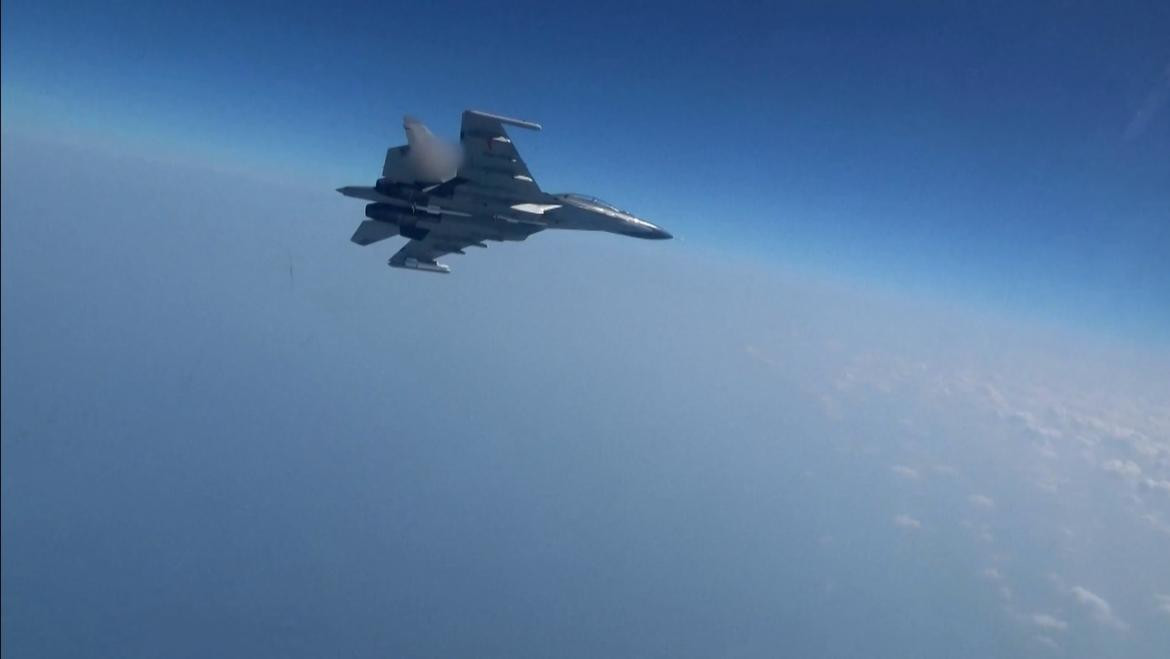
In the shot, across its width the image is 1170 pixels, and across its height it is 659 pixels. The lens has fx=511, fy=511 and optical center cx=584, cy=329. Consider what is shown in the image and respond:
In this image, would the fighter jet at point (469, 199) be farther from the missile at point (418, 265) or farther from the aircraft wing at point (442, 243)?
the missile at point (418, 265)

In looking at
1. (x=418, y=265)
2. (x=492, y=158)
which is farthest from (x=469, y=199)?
(x=418, y=265)

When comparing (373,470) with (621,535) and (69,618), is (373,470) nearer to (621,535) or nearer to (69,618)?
(621,535)

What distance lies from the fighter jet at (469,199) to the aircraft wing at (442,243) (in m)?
0.02

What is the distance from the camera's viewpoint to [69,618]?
16.0 meters

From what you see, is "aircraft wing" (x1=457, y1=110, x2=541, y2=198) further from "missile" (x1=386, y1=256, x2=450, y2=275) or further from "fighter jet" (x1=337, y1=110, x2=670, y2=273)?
"missile" (x1=386, y1=256, x2=450, y2=275)

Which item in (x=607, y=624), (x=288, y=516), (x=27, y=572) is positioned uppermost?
(x=27, y=572)

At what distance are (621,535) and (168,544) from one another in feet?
92.2

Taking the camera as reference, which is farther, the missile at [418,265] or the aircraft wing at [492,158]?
the missile at [418,265]

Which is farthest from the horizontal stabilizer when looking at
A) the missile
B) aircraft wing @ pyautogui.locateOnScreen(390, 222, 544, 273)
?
the missile

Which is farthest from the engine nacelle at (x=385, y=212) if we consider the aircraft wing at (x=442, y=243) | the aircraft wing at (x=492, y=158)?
the aircraft wing at (x=492, y=158)

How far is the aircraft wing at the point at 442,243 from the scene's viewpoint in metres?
8.38

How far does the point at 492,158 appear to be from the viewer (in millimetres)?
7148

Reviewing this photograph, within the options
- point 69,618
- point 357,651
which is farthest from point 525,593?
point 69,618

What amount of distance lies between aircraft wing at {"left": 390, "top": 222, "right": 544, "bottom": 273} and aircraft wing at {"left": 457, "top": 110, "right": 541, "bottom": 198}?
2.89 feet
